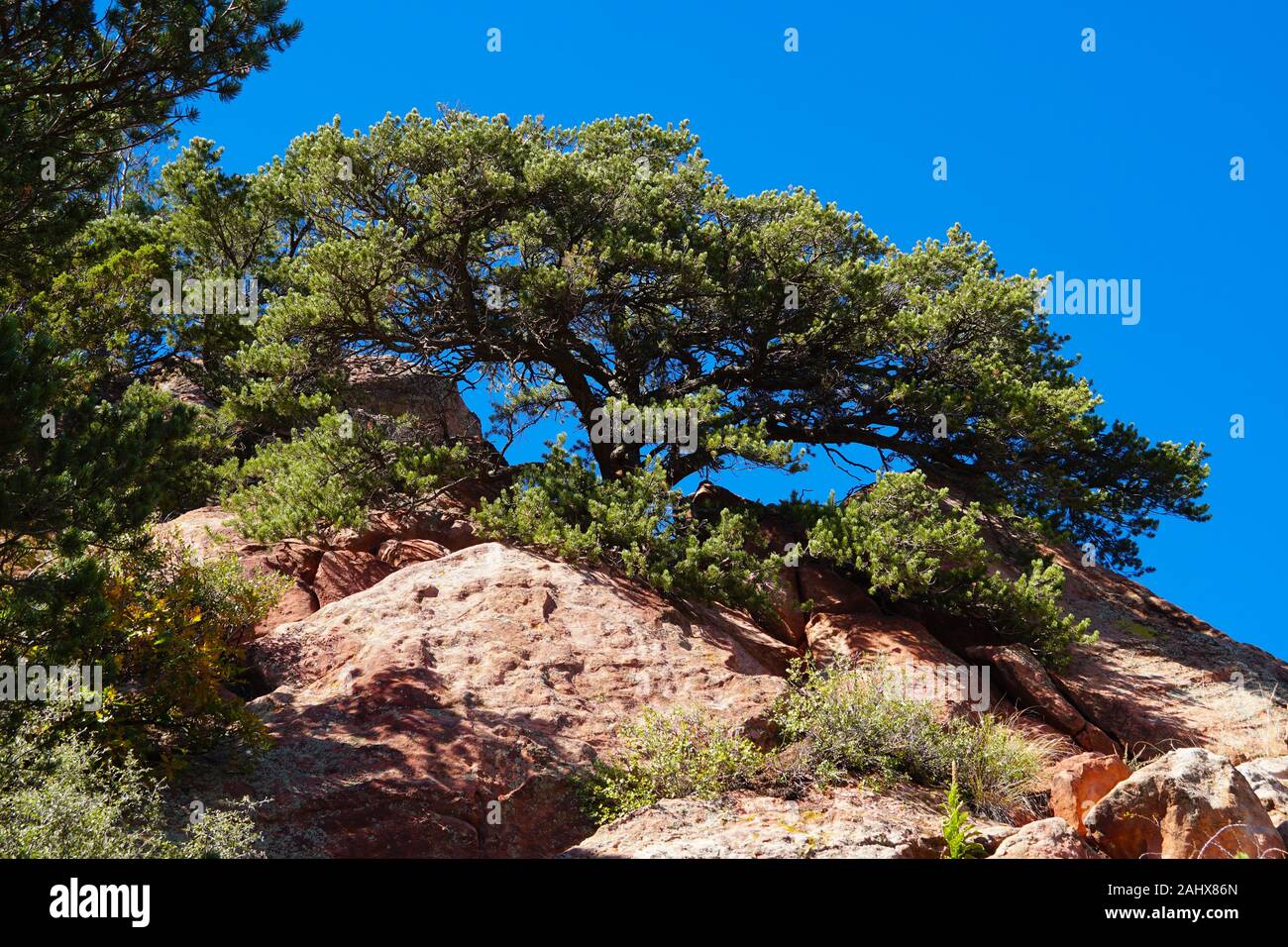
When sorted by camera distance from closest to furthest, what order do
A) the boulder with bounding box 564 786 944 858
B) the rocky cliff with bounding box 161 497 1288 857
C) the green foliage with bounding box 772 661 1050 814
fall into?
1. the boulder with bounding box 564 786 944 858
2. the rocky cliff with bounding box 161 497 1288 857
3. the green foliage with bounding box 772 661 1050 814

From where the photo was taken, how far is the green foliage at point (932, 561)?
1630 centimetres

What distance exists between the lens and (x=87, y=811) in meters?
8.26

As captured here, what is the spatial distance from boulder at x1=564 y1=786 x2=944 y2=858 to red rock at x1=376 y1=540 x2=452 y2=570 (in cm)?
807

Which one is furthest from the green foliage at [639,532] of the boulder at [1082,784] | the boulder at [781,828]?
the boulder at [1082,784]

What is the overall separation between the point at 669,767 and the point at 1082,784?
4219mm

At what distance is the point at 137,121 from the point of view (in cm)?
1247

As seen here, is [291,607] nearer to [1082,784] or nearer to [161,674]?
[161,674]

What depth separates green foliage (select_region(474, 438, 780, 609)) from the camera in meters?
16.1

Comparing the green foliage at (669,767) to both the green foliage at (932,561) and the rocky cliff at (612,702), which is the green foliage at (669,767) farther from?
the green foliage at (932,561)

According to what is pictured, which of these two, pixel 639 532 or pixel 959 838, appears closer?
pixel 959 838

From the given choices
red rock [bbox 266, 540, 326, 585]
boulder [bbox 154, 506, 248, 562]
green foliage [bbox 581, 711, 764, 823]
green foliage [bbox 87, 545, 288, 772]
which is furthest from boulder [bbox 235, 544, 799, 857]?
boulder [bbox 154, 506, 248, 562]

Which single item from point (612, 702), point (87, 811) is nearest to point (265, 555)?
point (612, 702)

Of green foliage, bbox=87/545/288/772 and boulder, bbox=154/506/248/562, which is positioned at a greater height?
boulder, bbox=154/506/248/562

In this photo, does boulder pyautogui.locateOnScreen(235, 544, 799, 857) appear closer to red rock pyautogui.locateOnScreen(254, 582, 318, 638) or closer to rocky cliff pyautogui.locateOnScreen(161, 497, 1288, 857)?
rocky cliff pyautogui.locateOnScreen(161, 497, 1288, 857)
